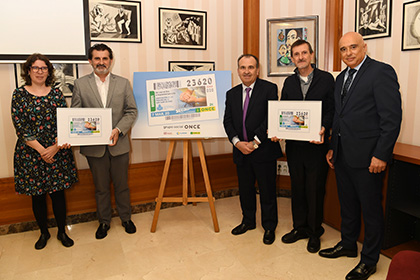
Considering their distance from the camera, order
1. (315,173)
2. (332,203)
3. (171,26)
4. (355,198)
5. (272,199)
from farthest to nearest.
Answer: (171,26) < (332,203) < (272,199) < (315,173) < (355,198)

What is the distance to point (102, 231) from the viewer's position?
298 cm

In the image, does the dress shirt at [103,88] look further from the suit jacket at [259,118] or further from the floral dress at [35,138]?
the suit jacket at [259,118]

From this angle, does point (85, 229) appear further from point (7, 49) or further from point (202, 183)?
point (7, 49)

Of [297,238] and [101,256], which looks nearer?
[101,256]

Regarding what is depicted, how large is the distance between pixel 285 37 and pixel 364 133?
1926 mm

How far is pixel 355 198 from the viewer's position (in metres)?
2.34

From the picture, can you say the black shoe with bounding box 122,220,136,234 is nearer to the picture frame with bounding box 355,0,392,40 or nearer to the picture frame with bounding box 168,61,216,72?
the picture frame with bounding box 168,61,216,72

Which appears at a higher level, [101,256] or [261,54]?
[261,54]

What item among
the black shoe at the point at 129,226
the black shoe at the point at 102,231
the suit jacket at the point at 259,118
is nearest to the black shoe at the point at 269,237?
the suit jacket at the point at 259,118

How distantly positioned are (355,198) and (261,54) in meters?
2.09

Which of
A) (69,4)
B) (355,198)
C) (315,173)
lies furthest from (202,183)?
(69,4)

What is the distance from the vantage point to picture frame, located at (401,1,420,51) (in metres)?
2.62

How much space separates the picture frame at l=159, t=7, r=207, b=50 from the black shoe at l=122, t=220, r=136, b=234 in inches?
73.2

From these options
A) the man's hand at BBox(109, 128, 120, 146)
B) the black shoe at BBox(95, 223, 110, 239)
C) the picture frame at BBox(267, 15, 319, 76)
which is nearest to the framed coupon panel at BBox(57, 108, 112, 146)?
the man's hand at BBox(109, 128, 120, 146)
